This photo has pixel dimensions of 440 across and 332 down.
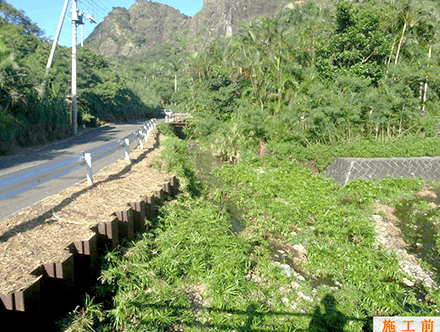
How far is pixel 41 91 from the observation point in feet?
44.0

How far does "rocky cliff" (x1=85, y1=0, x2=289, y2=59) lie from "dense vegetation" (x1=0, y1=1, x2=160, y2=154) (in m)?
58.4

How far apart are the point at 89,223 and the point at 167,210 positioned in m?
2.12

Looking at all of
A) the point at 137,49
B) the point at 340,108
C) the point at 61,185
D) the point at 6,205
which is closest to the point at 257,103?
the point at 340,108

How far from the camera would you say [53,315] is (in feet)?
9.55

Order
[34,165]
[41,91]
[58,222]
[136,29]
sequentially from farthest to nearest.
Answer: [136,29]
[41,91]
[34,165]
[58,222]

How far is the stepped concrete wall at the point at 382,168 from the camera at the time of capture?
9070mm

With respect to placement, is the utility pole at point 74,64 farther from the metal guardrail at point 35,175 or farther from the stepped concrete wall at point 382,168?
the stepped concrete wall at point 382,168

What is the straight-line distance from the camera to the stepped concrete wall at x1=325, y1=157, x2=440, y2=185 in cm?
907

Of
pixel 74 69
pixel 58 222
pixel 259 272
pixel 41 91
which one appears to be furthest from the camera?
pixel 74 69

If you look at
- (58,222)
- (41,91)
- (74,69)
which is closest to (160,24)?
(74,69)

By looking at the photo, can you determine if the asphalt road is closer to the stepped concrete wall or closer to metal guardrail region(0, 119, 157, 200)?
metal guardrail region(0, 119, 157, 200)

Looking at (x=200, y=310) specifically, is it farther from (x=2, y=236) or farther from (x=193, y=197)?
(x=193, y=197)

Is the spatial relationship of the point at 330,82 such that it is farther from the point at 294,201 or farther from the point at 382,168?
the point at 294,201

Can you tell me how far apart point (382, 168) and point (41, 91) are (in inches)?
536
